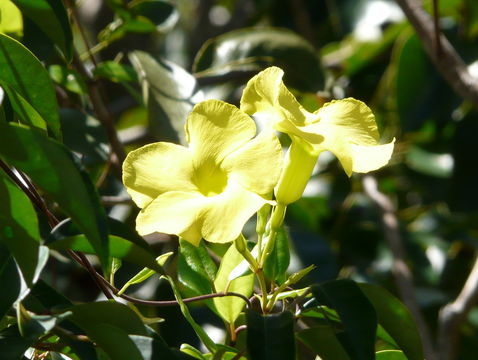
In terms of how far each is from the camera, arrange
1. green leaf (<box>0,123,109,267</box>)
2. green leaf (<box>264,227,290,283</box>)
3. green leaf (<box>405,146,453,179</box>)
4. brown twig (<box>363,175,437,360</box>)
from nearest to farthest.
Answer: green leaf (<box>0,123,109,267</box>) → green leaf (<box>264,227,290,283</box>) → brown twig (<box>363,175,437,360</box>) → green leaf (<box>405,146,453,179</box>)

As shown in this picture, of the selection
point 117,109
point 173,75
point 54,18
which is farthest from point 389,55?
point 54,18

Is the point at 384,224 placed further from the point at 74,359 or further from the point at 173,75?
the point at 74,359

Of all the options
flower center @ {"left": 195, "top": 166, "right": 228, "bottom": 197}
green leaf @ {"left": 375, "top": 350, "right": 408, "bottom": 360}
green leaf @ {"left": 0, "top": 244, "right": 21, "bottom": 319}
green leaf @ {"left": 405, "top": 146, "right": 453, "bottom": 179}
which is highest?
green leaf @ {"left": 0, "top": 244, "right": 21, "bottom": 319}

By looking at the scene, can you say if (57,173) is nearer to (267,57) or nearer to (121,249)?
(121,249)

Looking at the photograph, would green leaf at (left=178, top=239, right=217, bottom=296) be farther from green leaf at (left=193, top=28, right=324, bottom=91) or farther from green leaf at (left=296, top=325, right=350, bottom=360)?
green leaf at (left=193, top=28, right=324, bottom=91)

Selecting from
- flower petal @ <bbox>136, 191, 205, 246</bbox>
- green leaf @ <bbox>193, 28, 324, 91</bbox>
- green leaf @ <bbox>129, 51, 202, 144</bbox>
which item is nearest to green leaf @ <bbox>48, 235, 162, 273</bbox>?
flower petal @ <bbox>136, 191, 205, 246</bbox>

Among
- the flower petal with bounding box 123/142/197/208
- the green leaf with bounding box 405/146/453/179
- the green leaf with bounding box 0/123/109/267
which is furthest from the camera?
the green leaf with bounding box 405/146/453/179

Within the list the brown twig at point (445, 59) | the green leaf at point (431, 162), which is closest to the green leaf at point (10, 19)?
the brown twig at point (445, 59)
